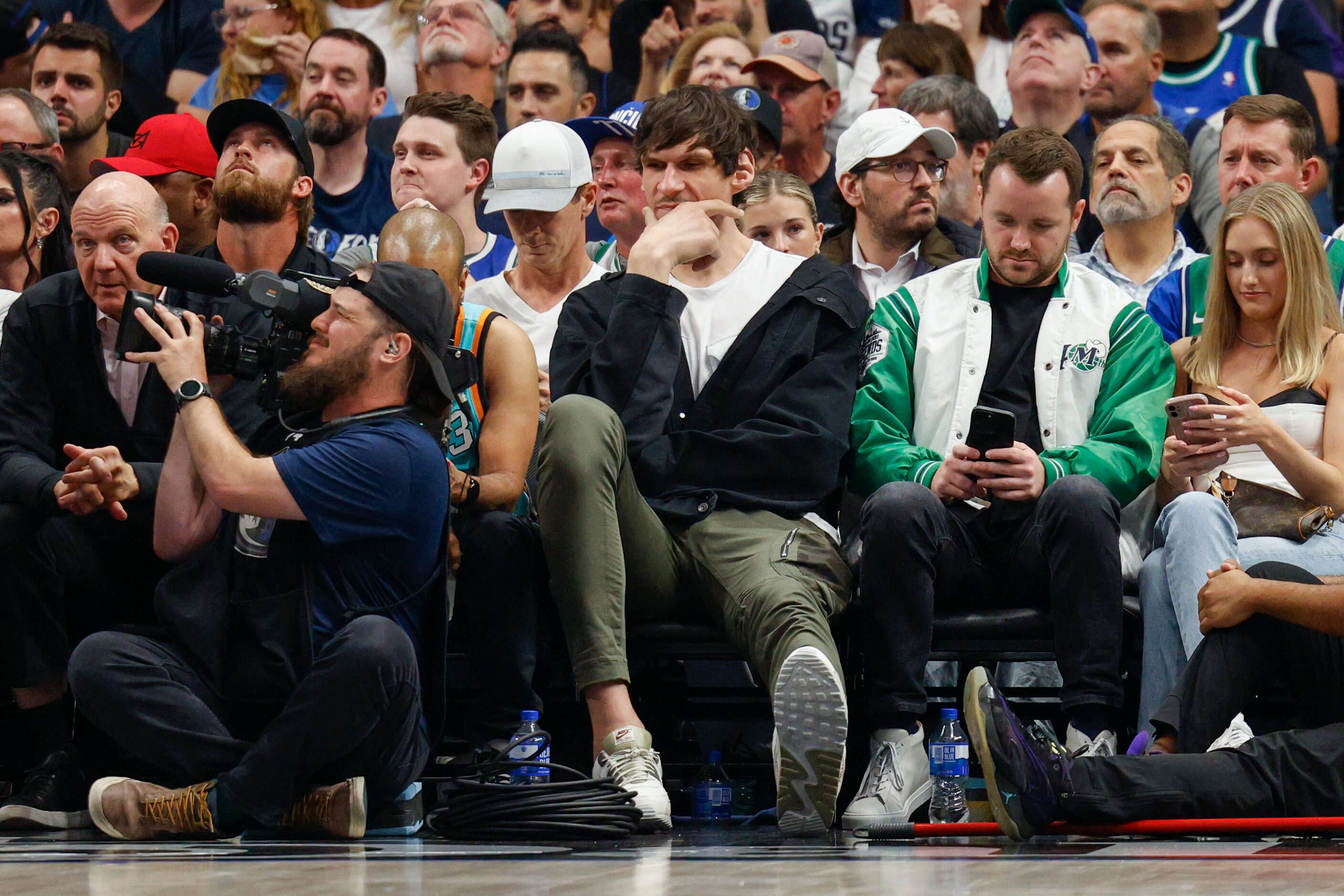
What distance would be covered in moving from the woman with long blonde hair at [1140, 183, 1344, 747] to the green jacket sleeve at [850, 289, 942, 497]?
60 cm

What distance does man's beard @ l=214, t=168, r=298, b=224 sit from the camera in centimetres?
457

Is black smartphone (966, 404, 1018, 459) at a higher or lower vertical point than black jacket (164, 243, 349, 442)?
lower

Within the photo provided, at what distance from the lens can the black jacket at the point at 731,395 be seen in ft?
13.0

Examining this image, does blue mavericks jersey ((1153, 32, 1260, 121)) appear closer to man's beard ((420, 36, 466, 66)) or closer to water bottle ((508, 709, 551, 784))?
Result: man's beard ((420, 36, 466, 66))

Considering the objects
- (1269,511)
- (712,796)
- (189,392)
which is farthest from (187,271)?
(1269,511)

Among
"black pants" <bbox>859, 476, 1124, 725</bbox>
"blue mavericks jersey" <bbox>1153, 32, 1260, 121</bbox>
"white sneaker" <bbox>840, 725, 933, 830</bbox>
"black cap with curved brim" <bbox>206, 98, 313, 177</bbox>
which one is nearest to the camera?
"white sneaker" <bbox>840, 725, 933, 830</bbox>

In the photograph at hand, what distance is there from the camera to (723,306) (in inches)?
166

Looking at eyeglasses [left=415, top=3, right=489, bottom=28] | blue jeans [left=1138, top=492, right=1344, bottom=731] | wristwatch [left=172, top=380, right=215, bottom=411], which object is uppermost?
eyeglasses [left=415, top=3, right=489, bottom=28]

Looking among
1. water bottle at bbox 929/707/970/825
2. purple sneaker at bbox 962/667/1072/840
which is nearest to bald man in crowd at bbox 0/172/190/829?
water bottle at bbox 929/707/970/825

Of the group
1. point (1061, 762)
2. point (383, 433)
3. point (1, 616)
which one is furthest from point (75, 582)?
point (1061, 762)

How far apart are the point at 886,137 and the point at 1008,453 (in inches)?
54.5

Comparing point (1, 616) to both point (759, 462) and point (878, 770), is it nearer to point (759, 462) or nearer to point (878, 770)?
point (759, 462)

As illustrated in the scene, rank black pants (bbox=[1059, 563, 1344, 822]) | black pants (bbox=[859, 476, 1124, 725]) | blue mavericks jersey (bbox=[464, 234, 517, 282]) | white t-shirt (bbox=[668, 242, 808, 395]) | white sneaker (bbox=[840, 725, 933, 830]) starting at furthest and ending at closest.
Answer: blue mavericks jersey (bbox=[464, 234, 517, 282]) → white t-shirt (bbox=[668, 242, 808, 395]) → black pants (bbox=[859, 476, 1124, 725]) → white sneaker (bbox=[840, 725, 933, 830]) → black pants (bbox=[1059, 563, 1344, 822])

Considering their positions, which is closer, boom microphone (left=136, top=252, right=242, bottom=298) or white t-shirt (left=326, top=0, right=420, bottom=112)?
boom microphone (left=136, top=252, right=242, bottom=298)
